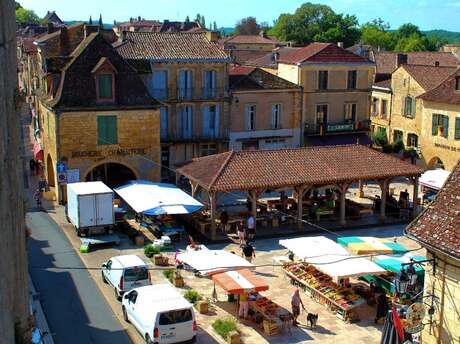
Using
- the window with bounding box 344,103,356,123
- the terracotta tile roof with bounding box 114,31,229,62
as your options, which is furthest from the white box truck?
the window with bounding box 344,103,356,123

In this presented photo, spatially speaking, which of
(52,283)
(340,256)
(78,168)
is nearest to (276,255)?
(340,256)

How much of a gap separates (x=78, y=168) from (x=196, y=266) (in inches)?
586

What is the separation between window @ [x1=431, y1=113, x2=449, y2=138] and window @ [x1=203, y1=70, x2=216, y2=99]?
14.3 m

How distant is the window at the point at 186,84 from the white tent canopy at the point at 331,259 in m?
17.3

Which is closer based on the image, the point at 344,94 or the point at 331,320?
the point at 331,320

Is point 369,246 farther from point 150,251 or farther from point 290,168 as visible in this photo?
point 150,251

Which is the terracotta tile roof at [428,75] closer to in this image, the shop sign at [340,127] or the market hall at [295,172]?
the shop sign at [340,127]

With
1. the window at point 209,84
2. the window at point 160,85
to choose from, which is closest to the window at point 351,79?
the window at point 209,84

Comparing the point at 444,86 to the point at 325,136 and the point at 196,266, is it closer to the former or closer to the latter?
the point at 325,136

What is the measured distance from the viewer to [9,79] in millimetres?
13570

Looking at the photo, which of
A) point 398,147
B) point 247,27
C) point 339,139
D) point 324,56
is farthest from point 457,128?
point 247,27

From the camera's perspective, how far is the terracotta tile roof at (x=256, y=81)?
4061cm

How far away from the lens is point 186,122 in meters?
39.2

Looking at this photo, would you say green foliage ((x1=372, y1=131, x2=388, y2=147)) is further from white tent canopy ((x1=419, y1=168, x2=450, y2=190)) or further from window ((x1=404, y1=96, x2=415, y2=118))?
white tent canopy ((x1=419, y1=168, x2=450, y2=190))
